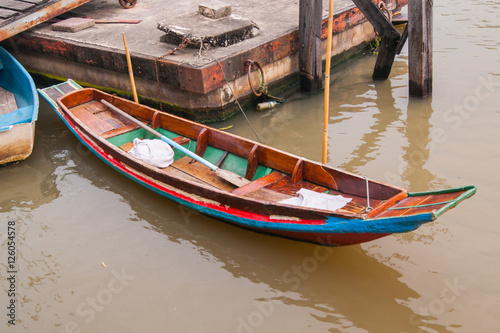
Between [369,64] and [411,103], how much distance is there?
6.94 feet

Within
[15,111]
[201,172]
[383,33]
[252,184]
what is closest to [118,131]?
[201,172]

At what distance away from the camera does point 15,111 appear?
7.30 metres

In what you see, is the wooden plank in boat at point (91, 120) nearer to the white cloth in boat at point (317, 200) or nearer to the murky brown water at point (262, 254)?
the murky brown water at point (262, 254)

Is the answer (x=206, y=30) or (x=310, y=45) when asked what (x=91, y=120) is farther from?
(x=310, y=45)

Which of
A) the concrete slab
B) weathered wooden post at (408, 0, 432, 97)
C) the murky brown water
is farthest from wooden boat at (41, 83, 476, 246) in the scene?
weathered wooden post at (408, 0, 432, 97)

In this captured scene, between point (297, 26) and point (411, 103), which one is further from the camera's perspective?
point (297, 26)

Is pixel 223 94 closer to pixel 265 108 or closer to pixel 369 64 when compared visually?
pixel 265 108

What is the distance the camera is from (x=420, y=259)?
189 inches

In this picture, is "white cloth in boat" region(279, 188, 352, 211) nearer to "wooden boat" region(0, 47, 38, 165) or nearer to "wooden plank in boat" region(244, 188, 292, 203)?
"wooden plank in boat" region(244, 188, 292, 203)

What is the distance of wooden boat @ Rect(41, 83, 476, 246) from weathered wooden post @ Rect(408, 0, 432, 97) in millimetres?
3476

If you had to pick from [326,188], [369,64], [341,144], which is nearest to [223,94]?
[341,144]

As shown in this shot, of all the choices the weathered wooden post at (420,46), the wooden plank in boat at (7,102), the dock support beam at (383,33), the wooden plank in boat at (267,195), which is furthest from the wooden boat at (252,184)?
the dock support beam at (383,33)

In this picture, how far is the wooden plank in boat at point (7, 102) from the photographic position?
796 cm

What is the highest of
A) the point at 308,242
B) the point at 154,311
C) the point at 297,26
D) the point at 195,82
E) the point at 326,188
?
the point at 297,26
